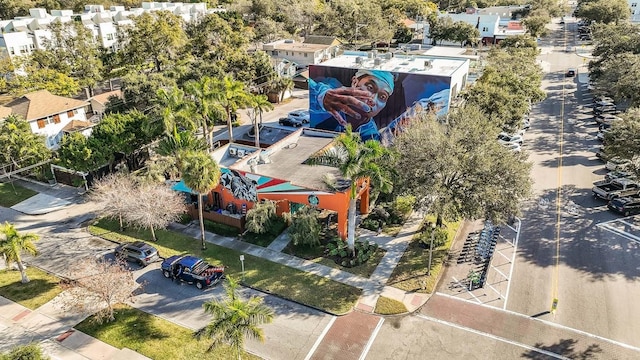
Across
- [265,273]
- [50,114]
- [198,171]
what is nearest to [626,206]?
[265,273]

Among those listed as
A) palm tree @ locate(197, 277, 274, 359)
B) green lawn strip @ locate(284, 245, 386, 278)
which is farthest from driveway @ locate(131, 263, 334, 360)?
green lawn strip @ locate(284, 245, 386, 278)

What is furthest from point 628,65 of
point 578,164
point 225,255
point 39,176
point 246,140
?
point 39,176

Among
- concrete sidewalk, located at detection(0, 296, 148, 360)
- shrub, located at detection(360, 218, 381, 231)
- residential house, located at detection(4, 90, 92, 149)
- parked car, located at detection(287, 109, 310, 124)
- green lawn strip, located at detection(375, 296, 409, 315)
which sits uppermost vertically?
residential house, located at detection(4, 90, 92, 149)

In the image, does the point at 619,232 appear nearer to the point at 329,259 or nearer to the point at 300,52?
the point at 329,259

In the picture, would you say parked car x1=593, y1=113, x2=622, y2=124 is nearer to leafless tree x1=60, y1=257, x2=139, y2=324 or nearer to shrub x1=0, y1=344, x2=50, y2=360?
leafless tree x1=60, y1=257, x2=139, y2=324

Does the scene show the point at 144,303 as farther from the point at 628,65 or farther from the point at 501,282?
the point at 628,65

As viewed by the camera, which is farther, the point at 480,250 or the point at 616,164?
the point at 616,164
